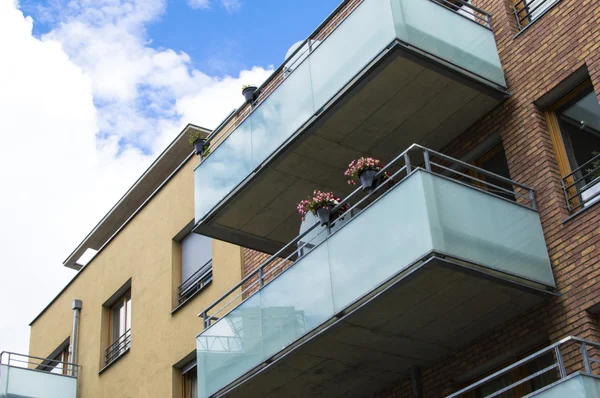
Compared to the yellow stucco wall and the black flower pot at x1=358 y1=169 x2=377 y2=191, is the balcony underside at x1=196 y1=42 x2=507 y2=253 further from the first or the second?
the yellow stucco wall

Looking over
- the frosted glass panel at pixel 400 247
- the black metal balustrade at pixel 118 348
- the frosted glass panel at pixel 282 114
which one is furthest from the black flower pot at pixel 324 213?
the black metal balustrade at pixel 118 348

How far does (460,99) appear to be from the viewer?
12.7 m

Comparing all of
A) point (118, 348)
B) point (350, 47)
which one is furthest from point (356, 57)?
point (118, 348)

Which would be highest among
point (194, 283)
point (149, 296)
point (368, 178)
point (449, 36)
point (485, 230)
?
point (149, 296)

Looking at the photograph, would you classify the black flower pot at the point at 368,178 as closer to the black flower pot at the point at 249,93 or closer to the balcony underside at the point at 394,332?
the balcony underside at the point at 394,332

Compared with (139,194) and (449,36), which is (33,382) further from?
(449,36)

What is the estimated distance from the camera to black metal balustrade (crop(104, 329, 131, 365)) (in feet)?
65.9

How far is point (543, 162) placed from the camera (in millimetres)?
11695

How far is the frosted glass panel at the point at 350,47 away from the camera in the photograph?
39.7ft

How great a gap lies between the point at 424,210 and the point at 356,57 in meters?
2.85

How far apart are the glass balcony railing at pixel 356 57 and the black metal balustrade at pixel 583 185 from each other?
5.45ft

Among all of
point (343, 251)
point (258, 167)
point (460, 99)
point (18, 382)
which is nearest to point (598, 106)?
point (460, 99)

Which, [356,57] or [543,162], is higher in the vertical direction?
[356,57]

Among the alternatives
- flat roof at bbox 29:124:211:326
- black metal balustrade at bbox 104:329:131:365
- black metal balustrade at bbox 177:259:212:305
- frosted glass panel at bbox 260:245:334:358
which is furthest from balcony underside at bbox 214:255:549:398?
flat roof at bbox 29:124:211:326
